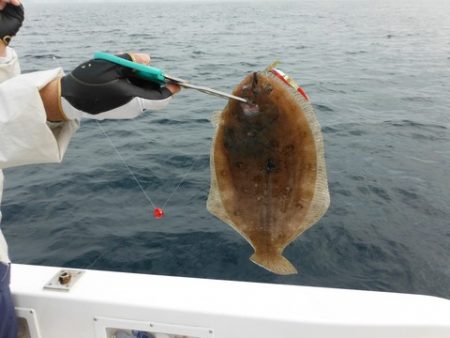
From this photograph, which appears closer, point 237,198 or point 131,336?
point 237,198

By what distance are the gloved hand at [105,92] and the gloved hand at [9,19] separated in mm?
803

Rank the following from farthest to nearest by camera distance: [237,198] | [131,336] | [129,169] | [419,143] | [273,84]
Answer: [419,143], [129,169], [131,336], [237,198], [273,84]

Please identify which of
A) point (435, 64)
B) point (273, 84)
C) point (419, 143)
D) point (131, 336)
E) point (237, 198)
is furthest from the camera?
point (435, 64)

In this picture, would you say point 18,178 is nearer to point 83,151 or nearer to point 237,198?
point 83,151

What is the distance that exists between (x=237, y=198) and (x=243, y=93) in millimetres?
671

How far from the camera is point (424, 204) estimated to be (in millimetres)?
6289

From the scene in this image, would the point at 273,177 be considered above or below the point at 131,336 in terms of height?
above

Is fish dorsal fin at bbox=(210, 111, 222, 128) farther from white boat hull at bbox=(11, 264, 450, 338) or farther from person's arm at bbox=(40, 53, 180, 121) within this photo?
white boat hull at bbox=(11, 264, 450, 338)

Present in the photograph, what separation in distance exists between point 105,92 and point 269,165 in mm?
1047

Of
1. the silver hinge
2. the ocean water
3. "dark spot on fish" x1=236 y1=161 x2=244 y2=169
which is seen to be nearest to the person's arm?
"dark spot on fish" x1=236 y1=161 x2=244 y2=169

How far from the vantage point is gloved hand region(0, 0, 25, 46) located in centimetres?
242

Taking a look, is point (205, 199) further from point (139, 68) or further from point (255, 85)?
point (139, 68)

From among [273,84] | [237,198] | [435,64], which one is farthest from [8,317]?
[435,64]

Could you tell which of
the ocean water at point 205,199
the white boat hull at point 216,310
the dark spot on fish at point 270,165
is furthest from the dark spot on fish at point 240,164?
the ocean water at point 205,199
